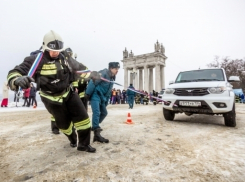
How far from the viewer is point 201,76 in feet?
17.5

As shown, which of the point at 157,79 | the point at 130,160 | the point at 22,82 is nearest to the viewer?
the point at 22,82

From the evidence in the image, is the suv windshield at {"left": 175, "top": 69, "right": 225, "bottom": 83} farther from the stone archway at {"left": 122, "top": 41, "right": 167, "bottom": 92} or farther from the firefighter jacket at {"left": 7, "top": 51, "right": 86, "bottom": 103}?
the stone archway at {"left": 122, "top": 41, "right": 167, "bottom": 92}

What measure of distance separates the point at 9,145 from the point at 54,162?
1.45 m

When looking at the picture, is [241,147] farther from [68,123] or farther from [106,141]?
[68,123]

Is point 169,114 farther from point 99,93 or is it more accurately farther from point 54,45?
point 54,45

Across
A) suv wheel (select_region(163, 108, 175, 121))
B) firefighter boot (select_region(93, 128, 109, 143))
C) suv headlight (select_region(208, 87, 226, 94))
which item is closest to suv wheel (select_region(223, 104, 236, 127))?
suv headlight (select_region(208, 87, 226, 94))

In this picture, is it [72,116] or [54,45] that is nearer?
[54,45]

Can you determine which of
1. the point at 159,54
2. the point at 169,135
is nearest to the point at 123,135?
the point at 169,135

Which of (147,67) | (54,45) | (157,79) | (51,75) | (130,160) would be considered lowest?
(130,160)

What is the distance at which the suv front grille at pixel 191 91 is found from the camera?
14.2 feet

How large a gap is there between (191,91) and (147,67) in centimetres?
3401

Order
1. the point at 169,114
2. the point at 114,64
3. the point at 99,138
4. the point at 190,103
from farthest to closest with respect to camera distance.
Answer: the point at 169,114 → the point at 190,103 → the point at 114,64 → the point at 99,138

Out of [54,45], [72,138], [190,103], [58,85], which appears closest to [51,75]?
[58,85]

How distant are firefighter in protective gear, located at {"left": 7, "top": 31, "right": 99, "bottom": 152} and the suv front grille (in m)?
→ 3.16
